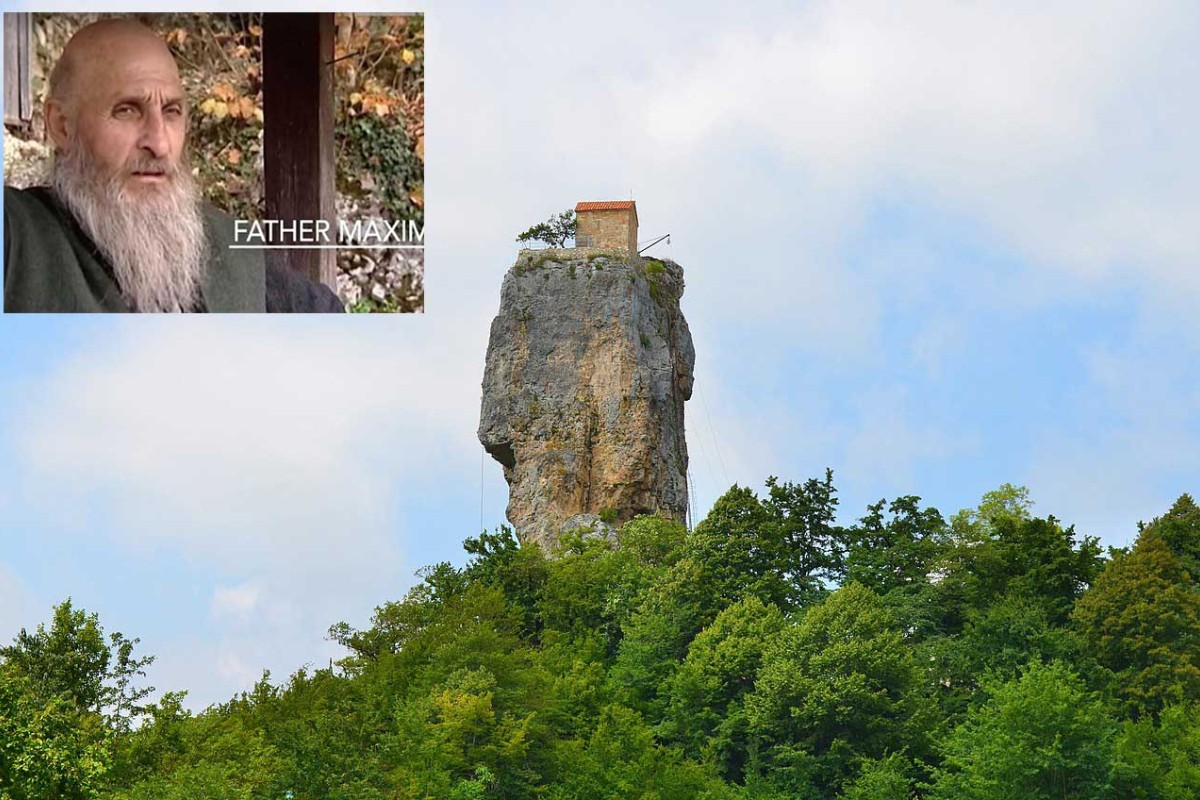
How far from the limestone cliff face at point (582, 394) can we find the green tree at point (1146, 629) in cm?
2464

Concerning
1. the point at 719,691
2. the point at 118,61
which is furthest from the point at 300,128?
the point at 719,691

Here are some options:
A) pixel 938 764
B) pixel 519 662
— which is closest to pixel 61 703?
pixel 519 662

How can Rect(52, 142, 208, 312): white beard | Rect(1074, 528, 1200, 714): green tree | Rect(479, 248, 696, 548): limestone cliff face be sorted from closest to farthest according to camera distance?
1. Rect(52, 142, 208, 312): white beard
2. Rect(1074, 528, 1200, 714): green tree
3. Rect(479, 248, 696, 548): limestone cliff face

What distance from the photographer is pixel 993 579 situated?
69.2 m

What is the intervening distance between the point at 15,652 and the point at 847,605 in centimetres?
2899

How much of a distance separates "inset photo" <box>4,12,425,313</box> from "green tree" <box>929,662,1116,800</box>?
81.5ft

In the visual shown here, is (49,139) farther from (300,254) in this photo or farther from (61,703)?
(61,703)

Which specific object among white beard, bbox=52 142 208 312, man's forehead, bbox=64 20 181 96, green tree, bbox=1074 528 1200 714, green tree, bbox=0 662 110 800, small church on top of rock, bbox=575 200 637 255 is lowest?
green tree, bbox=0 662 110 800

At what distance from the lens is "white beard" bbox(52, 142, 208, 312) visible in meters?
38.8

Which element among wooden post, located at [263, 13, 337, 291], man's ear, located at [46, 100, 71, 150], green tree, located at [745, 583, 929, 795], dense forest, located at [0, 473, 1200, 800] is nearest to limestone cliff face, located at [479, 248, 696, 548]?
dense forest, located at [0, 473, 1200, 800]

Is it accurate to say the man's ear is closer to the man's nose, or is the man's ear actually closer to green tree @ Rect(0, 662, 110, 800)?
the man's nose

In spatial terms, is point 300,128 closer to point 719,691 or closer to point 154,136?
point 154,136

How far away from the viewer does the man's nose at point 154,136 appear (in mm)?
39094

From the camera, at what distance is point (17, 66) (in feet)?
135
